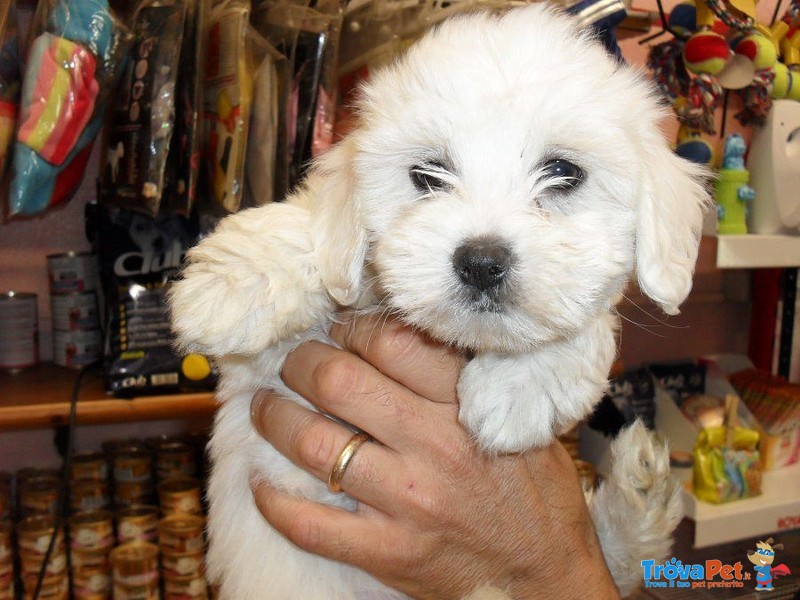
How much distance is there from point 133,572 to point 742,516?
2153mm

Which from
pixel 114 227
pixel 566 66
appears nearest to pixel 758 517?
pixel 566 66

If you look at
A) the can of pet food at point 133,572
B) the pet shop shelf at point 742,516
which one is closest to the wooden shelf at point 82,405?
the can of pet food at point 133,572

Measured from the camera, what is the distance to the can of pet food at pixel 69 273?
89.6 inches

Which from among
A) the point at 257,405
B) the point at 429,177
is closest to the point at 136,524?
the point at 257,405

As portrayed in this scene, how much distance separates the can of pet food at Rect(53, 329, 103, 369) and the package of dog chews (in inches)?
11.9

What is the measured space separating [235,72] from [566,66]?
1063mm

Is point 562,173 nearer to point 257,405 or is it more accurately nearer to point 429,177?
point 429,177

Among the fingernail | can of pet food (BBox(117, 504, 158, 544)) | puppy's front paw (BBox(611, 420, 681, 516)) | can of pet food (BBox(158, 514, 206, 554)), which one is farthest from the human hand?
can of pet food (BBox(117, 504, 158, 544))

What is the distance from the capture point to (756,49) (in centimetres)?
246

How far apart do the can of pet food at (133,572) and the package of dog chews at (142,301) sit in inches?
21.0

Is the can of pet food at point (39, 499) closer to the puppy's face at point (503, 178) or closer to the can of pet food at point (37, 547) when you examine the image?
the can of pet food at point (37, 547)

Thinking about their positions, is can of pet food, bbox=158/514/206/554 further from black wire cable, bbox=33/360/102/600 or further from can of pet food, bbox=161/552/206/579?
black wire cable, bbox=33/360/102/600

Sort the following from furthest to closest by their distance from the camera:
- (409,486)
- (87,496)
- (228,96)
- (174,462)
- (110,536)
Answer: (174,462) → (87,496) → (110,536) → (228,96) → (409,486)

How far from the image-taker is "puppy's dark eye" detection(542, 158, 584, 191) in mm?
1046
